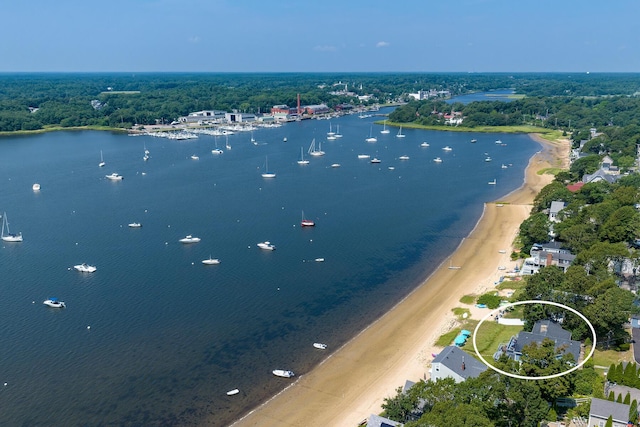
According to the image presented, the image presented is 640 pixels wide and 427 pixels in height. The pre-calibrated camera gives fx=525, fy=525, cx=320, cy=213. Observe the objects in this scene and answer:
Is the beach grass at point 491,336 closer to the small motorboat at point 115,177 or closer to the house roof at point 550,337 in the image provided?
the house roof at point 550,337

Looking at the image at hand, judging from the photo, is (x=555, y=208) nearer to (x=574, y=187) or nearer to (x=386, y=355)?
(x=574, y=187)

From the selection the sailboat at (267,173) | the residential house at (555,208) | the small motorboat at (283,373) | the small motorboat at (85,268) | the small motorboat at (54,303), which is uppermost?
the residential house at (555,208)

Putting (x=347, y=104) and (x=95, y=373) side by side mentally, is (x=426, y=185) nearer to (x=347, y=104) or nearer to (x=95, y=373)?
(x=95, y=373)

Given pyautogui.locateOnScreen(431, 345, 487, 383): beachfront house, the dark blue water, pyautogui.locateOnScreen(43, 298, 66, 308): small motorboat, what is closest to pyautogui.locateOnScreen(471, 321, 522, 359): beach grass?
pyautogui.locateOnScreen(431, 345, 487, 383): beachfront house

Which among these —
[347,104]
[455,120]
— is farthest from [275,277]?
[347,104]

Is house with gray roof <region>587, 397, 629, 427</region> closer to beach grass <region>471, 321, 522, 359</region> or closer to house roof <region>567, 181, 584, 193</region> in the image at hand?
beach grass <region>471, 321, 522, 359</region>

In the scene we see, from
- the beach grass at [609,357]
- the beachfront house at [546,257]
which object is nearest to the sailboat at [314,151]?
the beachfront house at [546,257]
